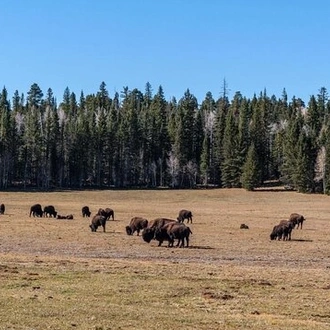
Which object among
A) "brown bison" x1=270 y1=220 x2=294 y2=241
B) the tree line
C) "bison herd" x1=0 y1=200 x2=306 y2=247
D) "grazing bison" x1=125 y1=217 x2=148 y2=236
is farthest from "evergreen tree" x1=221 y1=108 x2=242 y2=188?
"grazing bison" x1=125 y1=217 x2=148 y2=236

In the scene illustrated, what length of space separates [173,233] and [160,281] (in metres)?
14.9

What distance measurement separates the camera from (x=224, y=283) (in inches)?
813

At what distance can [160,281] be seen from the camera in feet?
67.6

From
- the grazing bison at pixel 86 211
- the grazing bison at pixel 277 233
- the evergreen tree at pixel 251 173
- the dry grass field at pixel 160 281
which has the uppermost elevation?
the evergreen tree at pixel 251 173

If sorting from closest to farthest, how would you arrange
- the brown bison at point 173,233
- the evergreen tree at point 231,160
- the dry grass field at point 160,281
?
the dry grass field at point 160,281 < the brown bison at point 173,233 < the evergreen tree at point 231,160

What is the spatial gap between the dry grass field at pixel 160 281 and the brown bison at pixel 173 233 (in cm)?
102

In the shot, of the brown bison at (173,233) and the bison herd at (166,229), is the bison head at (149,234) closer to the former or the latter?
the bison herd at (166,229)

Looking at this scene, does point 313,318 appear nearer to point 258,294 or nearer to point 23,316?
point 258,294

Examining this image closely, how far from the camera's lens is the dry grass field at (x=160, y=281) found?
47.8 feet

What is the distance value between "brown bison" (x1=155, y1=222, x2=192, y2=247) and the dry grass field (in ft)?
3.34

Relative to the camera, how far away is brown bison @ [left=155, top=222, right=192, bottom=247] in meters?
35.2

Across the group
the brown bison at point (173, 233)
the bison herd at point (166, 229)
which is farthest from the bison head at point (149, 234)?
the brown bison at point (173, 233)

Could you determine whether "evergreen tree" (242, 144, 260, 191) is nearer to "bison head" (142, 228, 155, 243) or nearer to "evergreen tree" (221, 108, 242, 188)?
"evergreen tree" (221, 108, 242, 188)

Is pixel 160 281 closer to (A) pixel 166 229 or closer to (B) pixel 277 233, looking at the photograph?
(A) pixel 166 229
